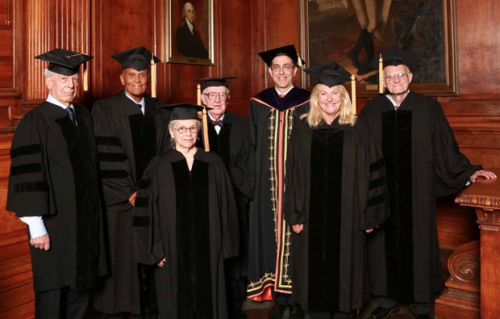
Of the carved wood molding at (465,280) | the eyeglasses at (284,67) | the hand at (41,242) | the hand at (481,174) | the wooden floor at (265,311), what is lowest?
the wooden floor at (265,311)

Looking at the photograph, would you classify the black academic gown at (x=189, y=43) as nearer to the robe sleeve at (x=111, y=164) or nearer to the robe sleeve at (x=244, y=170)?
the robe sleeve at (x=244, y=170)

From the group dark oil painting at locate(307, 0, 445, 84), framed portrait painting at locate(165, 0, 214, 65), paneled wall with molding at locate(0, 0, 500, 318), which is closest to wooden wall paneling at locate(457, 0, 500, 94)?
paneled wall with molding at locate(0, 0, 500, 318)

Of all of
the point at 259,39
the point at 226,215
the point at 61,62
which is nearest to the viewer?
the point at 61,62

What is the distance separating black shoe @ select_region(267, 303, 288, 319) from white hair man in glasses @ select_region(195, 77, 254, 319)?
0.78 feet

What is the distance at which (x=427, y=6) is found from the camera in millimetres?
6395

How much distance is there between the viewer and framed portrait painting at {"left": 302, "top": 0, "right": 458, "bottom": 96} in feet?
20.6

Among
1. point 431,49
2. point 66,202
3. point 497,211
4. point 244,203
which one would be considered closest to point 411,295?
point 497,211

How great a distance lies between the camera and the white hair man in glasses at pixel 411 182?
4332mm

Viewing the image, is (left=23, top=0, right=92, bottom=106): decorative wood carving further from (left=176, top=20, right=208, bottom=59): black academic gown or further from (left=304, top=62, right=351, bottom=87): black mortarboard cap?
(left=304, top=62, right=351, bottom=87): black mortarboard cap

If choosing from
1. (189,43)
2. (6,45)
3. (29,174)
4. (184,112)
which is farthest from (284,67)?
(189,43)

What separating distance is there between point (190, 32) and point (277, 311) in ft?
13.4

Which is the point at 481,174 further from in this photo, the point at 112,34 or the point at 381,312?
the point at 112,34

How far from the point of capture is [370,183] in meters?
Answer: 3.91

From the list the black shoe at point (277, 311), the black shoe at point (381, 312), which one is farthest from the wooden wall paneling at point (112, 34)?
the black shoe at point (381, 312)
